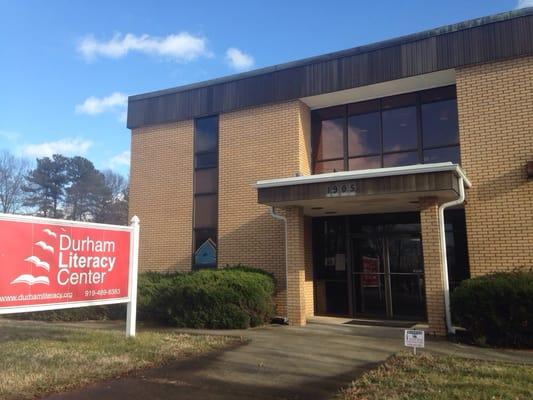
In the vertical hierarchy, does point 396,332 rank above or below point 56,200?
below

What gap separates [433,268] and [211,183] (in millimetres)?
7290

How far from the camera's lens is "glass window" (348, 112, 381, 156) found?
13.5m

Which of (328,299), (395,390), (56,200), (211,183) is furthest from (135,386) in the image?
(56,200)

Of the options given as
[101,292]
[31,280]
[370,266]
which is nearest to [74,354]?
[101,292]

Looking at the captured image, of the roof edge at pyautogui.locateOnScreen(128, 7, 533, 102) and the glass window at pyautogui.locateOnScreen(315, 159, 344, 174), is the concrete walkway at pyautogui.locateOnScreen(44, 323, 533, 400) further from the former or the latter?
the roof edge at pyautogui.locateOnScreen(128, 7, 533, 102)

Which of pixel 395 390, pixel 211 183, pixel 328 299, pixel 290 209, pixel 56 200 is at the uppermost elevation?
pixel 56 200

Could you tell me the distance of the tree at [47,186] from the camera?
52312 millimetres

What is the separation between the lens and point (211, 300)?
1145 centimetres

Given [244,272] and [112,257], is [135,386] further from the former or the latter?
[244,272]

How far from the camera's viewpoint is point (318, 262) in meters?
13.9

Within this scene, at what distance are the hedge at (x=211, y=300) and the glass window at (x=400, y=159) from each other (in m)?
4.36

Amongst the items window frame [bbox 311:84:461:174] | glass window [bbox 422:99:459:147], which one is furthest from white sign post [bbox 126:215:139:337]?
glass window [bbox 422:99:459:147]

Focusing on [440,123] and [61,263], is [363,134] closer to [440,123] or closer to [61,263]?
[440,123]

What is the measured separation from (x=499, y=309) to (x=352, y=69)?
706cm
